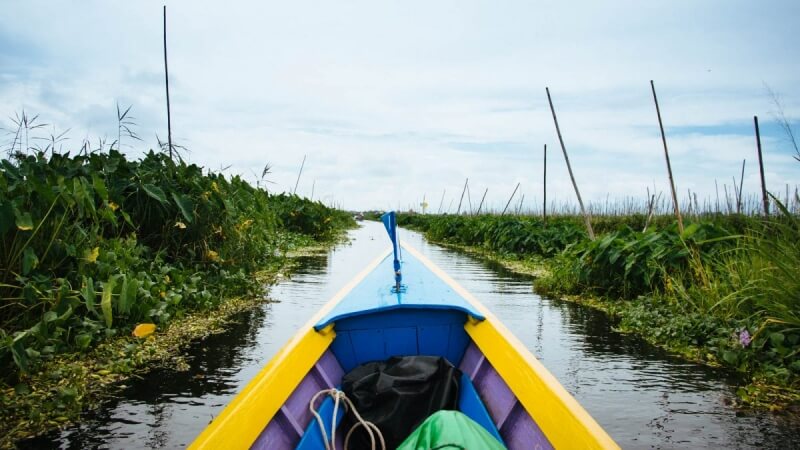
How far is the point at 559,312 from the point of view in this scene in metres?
6.97

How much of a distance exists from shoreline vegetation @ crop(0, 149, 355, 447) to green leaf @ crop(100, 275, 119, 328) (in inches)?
0.4

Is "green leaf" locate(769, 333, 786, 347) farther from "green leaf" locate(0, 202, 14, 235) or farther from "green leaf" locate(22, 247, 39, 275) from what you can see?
"green leaf" locate(0, 202, 14, 235)

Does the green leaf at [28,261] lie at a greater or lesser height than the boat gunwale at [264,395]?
greater

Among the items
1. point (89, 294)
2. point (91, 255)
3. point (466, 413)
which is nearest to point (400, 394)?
point (466, 413)

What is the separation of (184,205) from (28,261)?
2.75 m

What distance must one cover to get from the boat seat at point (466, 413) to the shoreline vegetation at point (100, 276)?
5.39ft

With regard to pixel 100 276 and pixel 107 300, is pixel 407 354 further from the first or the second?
pixel 100 276

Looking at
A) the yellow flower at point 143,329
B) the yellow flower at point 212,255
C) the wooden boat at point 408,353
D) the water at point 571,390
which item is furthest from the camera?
the yellow flower at point 212,255

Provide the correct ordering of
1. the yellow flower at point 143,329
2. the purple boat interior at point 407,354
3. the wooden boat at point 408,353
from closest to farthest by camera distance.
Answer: the wooden boat at point 408,353, the purple boat interior at point 407,354, the yellow flower at point 143,329

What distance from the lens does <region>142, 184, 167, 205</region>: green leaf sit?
620cm

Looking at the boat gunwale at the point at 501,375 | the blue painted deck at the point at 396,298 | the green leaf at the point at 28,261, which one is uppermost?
the green leaf at the point at 28,261

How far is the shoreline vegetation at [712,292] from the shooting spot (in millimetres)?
4156

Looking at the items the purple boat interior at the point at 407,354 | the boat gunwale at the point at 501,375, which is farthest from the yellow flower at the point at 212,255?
the purple boat interior at the point at 407,354

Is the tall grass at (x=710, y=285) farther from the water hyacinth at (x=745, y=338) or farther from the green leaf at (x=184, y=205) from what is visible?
the green leaf at (x=184, y=205)
